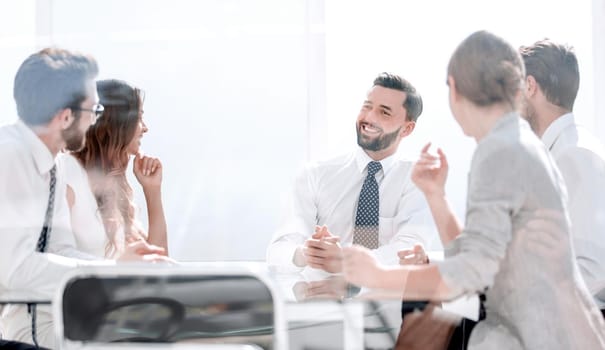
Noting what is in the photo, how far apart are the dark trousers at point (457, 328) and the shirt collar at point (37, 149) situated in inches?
45.9

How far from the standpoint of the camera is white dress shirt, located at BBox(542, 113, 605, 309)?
7.20 ft

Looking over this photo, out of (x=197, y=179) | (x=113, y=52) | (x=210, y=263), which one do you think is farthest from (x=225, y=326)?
(x=113, y=52)

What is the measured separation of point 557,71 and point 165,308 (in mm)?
1377

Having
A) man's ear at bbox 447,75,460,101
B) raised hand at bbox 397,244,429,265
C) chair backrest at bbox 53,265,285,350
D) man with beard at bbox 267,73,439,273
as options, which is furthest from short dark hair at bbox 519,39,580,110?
chair backrest at bbox 53,265,285,350

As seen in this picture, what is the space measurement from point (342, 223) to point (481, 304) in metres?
0.48

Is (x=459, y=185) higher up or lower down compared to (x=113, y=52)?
lower down

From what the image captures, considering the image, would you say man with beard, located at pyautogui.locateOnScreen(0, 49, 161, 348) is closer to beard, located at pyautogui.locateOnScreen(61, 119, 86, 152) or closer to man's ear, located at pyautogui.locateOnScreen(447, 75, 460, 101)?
beard, located at pyautogui.locateOnScreen(61, 119, 86, 152)

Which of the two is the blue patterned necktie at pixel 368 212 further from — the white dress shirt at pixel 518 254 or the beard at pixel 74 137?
the beard at pixel 74 137

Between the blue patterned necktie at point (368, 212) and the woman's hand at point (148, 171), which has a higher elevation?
the woman's hand at point (148, 171)

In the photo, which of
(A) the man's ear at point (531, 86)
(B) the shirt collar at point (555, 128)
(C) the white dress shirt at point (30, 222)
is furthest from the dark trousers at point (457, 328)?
(C) the white dress shirt at point (30, 222)

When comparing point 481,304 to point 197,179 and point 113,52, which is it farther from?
point 113,52

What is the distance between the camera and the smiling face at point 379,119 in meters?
2.29

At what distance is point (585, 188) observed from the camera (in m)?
2.25

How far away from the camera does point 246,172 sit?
2396 millimetres
